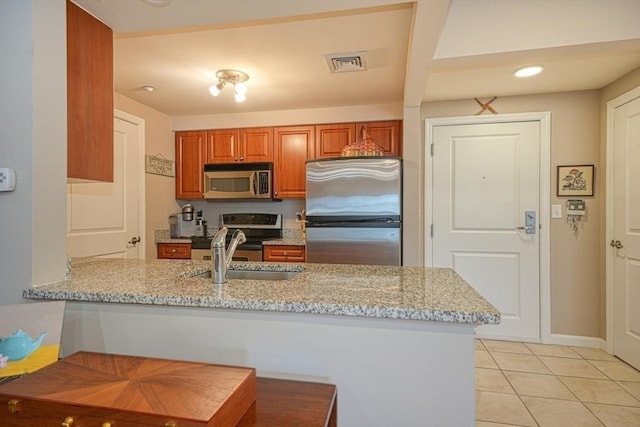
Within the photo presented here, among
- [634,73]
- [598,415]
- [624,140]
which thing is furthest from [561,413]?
[634,73]

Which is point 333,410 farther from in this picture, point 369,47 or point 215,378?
point 369,47

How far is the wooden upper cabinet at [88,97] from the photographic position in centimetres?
149

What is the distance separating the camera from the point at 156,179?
3.55 m

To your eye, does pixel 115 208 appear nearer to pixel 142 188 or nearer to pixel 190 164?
pixel 142 188

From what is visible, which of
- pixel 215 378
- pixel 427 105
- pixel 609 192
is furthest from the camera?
pixel 427 105

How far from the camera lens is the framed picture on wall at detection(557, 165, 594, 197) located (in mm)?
2896

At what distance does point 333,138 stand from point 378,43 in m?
1.46

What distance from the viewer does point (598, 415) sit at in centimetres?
197

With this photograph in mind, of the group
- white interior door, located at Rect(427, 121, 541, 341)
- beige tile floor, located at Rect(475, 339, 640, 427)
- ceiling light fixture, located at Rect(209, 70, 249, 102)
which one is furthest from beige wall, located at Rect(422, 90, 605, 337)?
ceiling light fixture, located at Rect(209, 70, 249, 102)

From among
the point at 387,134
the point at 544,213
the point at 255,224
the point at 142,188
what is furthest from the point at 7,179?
the point at 544,213

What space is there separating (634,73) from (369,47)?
1.97 meters

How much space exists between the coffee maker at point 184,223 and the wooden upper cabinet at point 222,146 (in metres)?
0.61

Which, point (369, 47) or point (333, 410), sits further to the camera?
point (369, 47)

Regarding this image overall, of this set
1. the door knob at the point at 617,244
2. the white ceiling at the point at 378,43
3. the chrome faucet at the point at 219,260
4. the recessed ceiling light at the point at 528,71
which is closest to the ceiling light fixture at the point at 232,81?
the white ceiling at the point at 378,43
